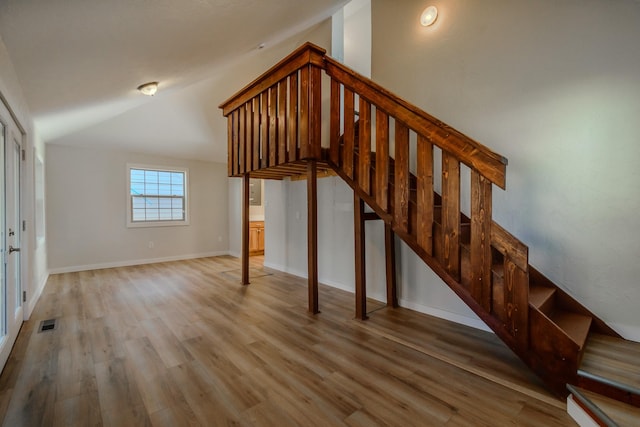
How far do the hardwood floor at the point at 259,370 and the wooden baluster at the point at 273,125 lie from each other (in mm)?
1819

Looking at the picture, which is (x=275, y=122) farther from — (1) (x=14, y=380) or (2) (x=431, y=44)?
(1) (x=14, y=380)

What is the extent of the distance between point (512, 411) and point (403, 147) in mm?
1882

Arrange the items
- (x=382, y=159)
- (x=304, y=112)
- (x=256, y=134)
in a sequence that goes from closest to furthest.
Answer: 1. (x=382, y=159)
2. (x=304, y=112)
3. (x=256, y=134)

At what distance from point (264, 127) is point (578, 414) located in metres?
3.77

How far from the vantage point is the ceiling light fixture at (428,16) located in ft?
10.2

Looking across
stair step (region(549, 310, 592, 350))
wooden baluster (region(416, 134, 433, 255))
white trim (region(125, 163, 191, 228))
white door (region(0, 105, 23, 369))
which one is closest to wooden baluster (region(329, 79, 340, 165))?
wooden baluster (region(416, 134, 433, 255))

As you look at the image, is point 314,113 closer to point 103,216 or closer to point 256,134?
point 256,134

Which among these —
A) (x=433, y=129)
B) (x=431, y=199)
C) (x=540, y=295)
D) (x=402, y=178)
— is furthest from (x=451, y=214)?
(x=540, y=295)

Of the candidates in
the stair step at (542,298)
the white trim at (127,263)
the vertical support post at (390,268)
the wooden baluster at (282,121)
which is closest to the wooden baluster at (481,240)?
the stair step at (542,298)

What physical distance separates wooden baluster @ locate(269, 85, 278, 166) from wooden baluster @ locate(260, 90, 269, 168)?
0.07m

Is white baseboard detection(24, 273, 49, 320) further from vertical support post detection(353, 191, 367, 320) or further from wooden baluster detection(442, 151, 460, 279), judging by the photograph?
wooden baluster detection(442, 151, 460, 279)

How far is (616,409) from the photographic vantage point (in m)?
1.46

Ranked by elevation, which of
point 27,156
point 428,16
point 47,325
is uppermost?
point 428,16

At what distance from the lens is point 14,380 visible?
77.8 inches
